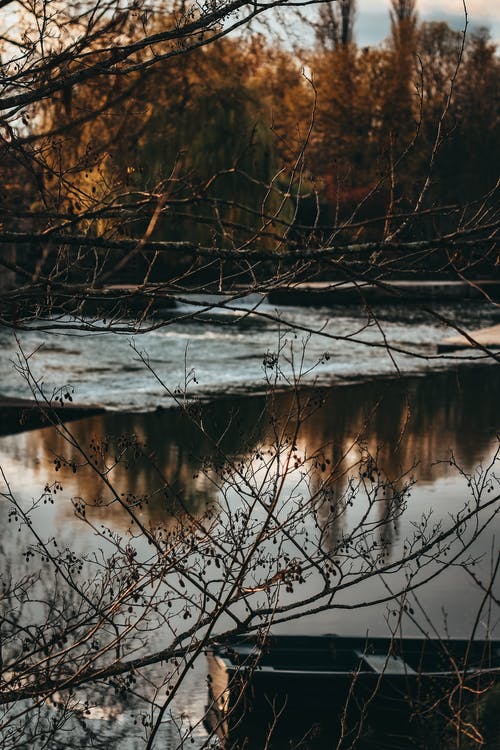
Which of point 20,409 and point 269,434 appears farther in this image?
point 20,409

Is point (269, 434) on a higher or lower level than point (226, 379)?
higher

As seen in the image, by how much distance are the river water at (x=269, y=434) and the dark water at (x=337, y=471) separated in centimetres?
4

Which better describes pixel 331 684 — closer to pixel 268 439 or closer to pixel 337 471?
pixel 337 471

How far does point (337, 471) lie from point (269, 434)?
5.05 metres

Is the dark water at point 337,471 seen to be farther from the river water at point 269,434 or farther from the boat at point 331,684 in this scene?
the boat at point 331,684

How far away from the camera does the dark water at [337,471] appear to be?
1335cm

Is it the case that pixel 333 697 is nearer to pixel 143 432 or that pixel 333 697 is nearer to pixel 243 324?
pixel 143 432

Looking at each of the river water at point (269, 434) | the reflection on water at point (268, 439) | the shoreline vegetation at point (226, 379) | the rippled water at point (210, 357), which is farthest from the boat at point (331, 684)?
the rippled water at point (210, 357)

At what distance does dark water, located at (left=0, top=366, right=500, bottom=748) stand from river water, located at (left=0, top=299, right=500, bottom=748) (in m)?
0.04

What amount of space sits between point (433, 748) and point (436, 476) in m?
11.0

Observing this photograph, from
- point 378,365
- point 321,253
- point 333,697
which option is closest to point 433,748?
point 333,697

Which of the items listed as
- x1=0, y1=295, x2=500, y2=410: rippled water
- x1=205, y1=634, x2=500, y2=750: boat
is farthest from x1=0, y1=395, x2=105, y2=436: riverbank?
x1=205, y1=634, x2=500, y2=750: boat

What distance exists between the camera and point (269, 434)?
53.3 ft

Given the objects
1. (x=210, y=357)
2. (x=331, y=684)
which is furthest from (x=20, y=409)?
(x=210, y=357)
